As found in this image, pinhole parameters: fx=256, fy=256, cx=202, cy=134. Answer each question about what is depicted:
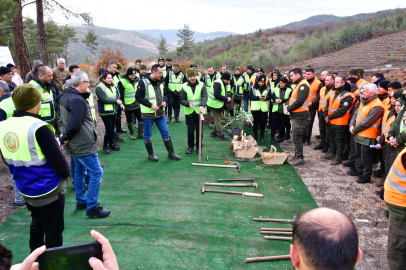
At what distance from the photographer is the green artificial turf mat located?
3.08m

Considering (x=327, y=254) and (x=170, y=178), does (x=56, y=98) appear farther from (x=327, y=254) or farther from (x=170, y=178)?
(x=327, y=254)

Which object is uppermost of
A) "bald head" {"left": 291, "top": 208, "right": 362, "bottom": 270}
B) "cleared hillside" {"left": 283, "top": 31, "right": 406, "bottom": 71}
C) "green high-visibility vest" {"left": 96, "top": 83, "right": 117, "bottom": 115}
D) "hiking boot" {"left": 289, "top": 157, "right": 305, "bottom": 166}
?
"cleared hillside" {"left": 283, "top": 31, "right": 406, "bottom": 71}

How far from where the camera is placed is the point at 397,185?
2.42 m

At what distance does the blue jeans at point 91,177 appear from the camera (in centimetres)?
365

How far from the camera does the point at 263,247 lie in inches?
128

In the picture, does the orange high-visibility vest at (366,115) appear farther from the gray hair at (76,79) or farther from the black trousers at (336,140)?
the gray hair at (76,79)

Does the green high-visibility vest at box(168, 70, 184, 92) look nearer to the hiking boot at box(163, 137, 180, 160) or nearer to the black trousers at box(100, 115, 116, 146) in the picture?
the black trousers at box(100, 115, 116, 146)

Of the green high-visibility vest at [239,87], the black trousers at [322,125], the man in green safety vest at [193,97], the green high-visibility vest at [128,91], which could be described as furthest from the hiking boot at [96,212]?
the green high-visibility vest at [239,87]

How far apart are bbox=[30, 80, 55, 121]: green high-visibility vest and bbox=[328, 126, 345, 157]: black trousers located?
6055mm

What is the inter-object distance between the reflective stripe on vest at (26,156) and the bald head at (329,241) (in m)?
2.38

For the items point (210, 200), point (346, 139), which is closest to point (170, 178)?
point (210, 200)

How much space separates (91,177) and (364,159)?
16.5ft

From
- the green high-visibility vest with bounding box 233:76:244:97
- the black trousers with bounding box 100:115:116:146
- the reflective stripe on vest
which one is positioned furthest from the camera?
the green high-visibility vest with bounding box 233:76:244:97

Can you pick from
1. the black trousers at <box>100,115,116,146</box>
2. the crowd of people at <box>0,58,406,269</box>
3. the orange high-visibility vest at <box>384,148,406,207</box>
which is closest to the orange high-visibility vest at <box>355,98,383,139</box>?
the crowd of people at <box>0,58,406,269</box>
